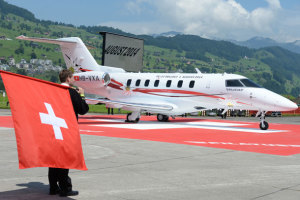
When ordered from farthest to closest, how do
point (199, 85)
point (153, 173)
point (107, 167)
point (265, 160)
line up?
1. point (199, 85)
2. point (265, 160)
3. point (107, 167)
4. point (153, 173)

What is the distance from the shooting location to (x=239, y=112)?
47500 mm

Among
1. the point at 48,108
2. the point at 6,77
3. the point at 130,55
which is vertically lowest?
the point at 48,108

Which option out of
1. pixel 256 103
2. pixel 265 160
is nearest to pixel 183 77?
pixel 256 103

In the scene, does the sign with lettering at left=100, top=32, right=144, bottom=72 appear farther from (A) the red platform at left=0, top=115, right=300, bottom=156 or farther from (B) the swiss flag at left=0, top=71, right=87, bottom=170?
(B) the swiss flag at left=0, top=71, right=87, bottom=170

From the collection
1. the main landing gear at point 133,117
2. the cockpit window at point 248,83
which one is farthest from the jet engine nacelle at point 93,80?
the cockpit window at point 248,83

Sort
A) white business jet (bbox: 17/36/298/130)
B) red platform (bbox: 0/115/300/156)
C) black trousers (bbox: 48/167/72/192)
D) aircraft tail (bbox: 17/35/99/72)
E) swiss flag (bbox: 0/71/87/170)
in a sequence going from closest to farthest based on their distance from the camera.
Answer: swiss flag (bbox: 0/71/87/170)
black trousers (bbox: 48/167/72/192)
red platform (bbox: 0/115/300/156)
white business jet (bbox: 17/36/298/130)
aircraft tail (bbox: 17/35/99/72)

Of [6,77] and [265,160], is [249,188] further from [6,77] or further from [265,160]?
[6,77]

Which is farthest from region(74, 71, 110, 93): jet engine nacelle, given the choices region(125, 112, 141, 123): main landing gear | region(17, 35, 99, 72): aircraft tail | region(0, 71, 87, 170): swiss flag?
region(0, 71, 87, 170): swiss flag

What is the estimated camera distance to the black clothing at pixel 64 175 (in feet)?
19.2

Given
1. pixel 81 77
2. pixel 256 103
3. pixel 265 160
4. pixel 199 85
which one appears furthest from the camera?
pixel 81 77

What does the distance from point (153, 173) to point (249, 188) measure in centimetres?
195

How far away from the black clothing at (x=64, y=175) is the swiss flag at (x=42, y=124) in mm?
275

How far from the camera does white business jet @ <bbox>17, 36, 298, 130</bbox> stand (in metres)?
20.4

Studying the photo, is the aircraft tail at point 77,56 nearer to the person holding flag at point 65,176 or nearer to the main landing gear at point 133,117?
the main landing gear at point 133,117
